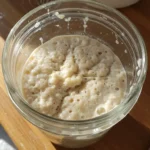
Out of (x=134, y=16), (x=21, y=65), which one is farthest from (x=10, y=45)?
(x=134, y=16)

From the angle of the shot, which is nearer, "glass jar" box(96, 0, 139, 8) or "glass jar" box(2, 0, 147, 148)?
"glass jar" box(2, 0, 147, 148)

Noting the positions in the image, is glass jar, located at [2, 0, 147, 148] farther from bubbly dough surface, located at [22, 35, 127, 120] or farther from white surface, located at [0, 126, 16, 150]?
white surface, located at [0, 126, 16, 150]

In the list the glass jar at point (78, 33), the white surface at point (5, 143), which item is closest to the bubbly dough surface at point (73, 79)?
the glass jar at point (78, 33)

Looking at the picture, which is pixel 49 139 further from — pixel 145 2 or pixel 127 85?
pixel 145 2

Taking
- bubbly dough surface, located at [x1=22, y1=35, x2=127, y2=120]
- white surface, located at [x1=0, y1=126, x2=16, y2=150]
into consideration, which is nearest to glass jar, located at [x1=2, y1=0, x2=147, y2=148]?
bubbly dough surface, located at [x1=22, y1=35, x2=127, y2=120]

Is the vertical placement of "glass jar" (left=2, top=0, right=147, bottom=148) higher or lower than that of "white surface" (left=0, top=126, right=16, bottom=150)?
higher

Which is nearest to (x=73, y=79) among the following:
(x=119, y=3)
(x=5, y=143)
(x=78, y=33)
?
(x=78, y=33)

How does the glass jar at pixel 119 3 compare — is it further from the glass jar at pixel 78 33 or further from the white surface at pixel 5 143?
the white surface at pixel 5 143
